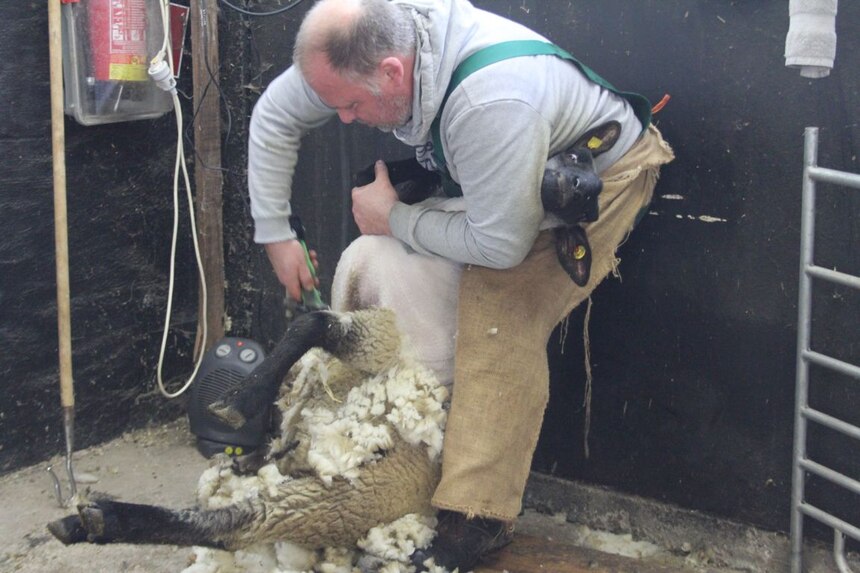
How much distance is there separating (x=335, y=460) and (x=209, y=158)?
5.93ft

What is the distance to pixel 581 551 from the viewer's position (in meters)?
2.63

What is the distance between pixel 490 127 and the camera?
2.14 meters

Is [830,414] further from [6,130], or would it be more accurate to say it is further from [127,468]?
[6,130]

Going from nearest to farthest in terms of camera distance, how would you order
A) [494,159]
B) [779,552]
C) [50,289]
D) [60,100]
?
1. [494,159]
2. [779,552]
3. [60,100]
4. [50,289]

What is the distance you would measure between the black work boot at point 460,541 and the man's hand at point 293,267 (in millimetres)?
828

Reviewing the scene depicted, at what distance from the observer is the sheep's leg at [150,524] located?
202cm

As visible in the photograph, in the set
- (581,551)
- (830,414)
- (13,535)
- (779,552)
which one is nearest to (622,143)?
(830,414)

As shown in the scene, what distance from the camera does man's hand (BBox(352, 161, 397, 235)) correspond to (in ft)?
8.38

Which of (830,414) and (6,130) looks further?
(6,130)

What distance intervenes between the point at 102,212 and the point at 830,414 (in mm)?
2722

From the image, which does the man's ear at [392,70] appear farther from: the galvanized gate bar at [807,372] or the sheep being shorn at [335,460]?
the galvanized gate bar at [807,372]

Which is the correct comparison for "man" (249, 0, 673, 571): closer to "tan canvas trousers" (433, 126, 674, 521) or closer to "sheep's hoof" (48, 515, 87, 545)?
"tan canvas trousers" (433, 126, 674, 521)

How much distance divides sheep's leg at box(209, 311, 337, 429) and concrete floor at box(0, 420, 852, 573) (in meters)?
0.67

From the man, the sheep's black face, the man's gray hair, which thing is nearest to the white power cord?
the man
